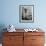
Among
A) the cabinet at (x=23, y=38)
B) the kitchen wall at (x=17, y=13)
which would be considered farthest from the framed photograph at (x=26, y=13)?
the cabinet at (x=23, y=38)

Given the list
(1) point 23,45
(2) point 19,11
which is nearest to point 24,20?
(2) point 19,11

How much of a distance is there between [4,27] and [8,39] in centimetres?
62

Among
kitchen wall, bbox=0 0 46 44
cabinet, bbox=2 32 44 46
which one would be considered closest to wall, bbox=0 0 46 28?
kitchen wall, bbox=0 0 46 44

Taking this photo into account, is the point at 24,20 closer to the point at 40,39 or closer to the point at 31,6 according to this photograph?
the point at 31,6

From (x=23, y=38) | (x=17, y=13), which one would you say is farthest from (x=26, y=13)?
(x=23, y=38)

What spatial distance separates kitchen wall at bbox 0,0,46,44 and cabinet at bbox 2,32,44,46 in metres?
0.57

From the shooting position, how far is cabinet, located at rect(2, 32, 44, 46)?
352 cm

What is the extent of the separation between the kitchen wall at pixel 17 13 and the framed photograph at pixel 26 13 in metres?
0.10

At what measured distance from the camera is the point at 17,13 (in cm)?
401

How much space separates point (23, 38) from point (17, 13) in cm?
91

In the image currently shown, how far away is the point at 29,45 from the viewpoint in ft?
11.6

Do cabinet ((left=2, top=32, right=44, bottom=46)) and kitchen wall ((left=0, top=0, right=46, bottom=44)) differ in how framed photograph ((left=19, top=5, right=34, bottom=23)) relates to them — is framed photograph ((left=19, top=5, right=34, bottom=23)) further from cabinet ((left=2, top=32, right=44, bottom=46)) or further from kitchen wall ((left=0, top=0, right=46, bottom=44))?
cabinet ((left=2, top=32, right=44, bottom=46))

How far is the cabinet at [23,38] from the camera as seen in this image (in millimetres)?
3520

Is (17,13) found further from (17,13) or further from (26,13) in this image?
(26,13)
